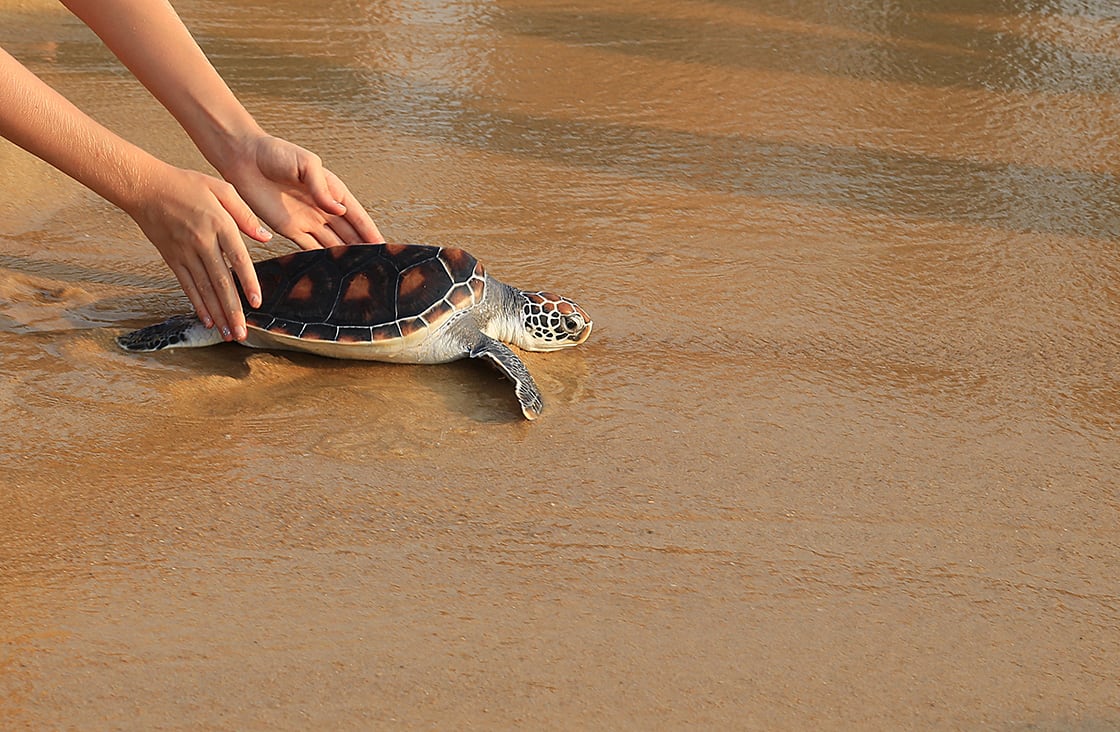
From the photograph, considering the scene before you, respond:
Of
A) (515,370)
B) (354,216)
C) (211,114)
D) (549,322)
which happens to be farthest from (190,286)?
(549,322)

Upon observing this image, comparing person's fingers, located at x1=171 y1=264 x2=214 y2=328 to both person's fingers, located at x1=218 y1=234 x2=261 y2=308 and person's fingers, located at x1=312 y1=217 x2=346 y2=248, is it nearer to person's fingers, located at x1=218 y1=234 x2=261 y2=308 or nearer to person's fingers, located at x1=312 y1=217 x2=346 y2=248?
person's fingers, located at x1=218 y1=234 x2=261 y2=308

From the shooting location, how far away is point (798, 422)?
124 inches

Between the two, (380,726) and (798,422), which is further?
(798,422)

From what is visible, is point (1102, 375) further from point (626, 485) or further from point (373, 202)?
point (373, 202)

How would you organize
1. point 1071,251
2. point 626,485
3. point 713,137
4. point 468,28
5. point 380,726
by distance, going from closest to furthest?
point 380,726, point 626,485, point 1071,251, point 713,137, point 468,28

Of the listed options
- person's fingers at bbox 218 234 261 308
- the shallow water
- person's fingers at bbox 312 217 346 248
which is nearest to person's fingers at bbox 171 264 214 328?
person's fingers at bbox 218 234 261 308

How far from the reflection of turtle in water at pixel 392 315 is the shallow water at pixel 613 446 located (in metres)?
0.08

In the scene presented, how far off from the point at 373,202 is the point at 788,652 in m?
2.60

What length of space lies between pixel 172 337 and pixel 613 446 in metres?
1.26

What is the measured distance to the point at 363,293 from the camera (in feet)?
10.6

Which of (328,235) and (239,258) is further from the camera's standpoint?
(328,235)

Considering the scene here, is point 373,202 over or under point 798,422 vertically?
over

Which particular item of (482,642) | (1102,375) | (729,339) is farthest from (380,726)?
(1102,375)

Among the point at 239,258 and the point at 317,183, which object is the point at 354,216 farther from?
the point at 239,258
